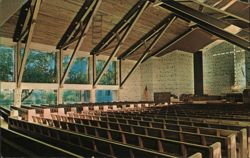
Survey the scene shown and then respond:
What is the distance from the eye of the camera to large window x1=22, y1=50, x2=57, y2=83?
12453 mm

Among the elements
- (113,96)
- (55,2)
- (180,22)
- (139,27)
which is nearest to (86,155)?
(55,2)

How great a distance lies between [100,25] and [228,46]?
29.9ft

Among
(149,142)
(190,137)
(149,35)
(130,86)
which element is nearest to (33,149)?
(149,142)

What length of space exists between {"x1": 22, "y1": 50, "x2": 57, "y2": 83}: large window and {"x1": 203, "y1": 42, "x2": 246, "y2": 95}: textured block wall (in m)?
10.3

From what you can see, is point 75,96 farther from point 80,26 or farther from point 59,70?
point 80,26

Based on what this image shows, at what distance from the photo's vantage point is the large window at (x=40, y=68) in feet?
40.9

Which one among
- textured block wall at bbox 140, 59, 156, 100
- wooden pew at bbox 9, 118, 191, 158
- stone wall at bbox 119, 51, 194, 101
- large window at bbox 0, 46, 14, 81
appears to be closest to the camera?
wooden pew at bbox 9, 118, 191, 158

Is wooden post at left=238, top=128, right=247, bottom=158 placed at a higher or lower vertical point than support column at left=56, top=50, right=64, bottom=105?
lower

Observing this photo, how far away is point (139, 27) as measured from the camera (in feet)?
45.3

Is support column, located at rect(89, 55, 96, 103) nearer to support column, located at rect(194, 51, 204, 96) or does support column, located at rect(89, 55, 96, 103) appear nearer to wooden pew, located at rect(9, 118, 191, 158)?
support column, located at rect(194, 51, 204, 96)

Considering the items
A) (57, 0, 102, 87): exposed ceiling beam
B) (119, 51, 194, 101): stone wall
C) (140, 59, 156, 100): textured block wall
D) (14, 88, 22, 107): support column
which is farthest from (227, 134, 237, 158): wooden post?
(140, 59, 156, 100): textured block wall

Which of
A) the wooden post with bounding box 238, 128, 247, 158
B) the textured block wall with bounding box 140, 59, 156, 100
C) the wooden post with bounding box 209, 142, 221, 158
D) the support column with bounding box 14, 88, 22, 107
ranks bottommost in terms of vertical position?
the wooden post with bounding box 238, 128, 247, 158

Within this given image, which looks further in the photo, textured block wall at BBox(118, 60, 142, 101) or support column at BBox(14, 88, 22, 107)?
textured block wall at BBox(118, 60, 142, 101)

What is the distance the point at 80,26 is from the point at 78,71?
12.2 feet
